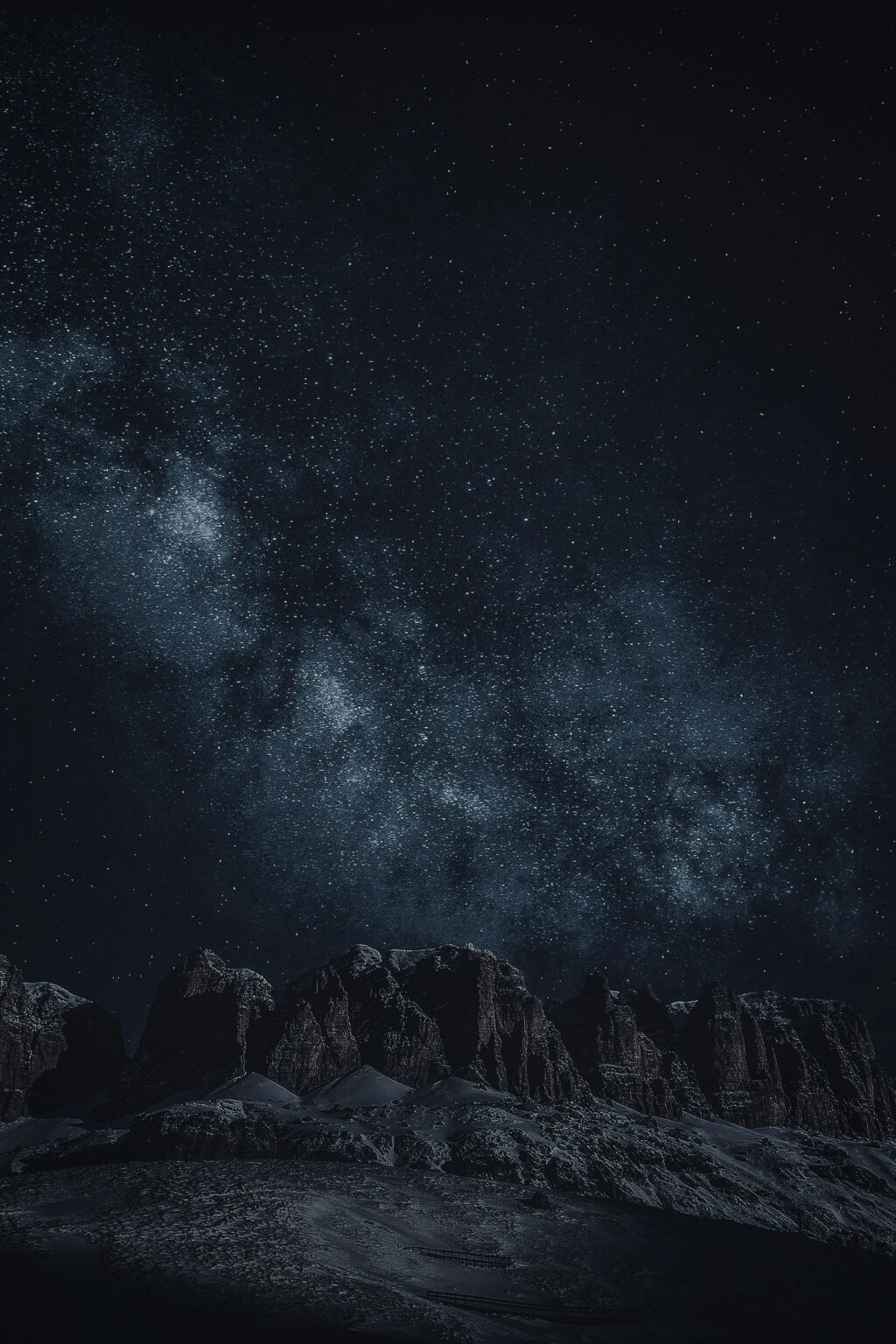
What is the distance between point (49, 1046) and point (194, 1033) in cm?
3772

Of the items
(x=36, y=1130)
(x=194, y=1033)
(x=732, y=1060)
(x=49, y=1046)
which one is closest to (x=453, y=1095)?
(x=194, y=1033)

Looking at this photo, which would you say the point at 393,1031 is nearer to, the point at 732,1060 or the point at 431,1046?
the point at 431,1046

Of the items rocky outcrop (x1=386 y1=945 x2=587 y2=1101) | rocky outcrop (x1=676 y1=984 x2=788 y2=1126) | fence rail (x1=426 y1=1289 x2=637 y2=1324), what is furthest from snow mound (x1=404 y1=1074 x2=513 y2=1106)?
fence rail (x1=426 y1=1289 x2=637 y2=1324)

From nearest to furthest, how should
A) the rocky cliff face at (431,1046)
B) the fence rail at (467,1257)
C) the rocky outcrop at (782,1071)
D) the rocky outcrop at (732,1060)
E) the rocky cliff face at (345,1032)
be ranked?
the fence rail at (467,1257)
the rocky cliff face at (345,1032)
the rocky cliff face at (431,1046)
the rocky outcrop at (732,1060)
the rocky outcrop at (782,1071)

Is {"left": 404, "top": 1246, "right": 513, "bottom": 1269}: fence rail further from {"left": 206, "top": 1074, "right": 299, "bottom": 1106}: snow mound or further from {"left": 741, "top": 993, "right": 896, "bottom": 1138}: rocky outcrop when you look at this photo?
{"left": 741, "top": 993, "right": 896, "bottom": 1138}: rocky outcrop

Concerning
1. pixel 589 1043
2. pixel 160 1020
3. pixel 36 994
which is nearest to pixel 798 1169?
pixel 589 1043

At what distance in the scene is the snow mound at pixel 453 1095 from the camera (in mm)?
125694

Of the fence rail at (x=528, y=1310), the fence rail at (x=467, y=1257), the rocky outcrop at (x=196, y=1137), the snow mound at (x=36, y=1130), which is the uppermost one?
the fence rail at (x=528, y=1310)

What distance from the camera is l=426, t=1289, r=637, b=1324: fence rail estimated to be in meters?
37.4

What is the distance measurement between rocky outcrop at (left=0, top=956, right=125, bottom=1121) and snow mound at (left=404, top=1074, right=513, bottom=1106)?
294 feet

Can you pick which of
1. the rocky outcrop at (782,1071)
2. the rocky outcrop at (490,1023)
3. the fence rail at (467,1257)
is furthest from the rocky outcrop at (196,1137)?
the rocky outcrop at (782,1071)

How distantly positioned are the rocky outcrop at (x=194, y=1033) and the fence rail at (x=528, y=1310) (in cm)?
12364

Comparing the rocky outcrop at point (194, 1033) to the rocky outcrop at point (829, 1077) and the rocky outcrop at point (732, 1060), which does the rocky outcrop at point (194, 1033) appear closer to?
the rocky outcrop at point (732, 1060)

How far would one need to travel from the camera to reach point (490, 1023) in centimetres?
16112
